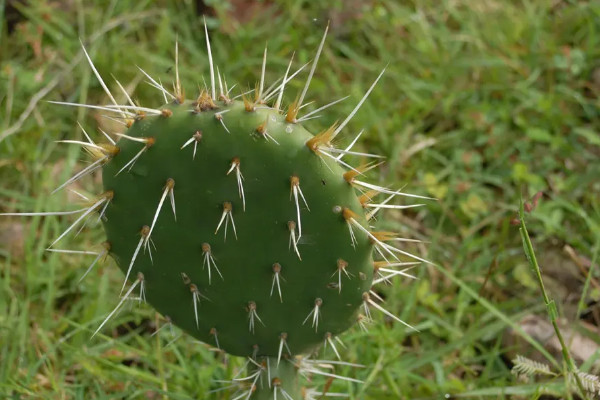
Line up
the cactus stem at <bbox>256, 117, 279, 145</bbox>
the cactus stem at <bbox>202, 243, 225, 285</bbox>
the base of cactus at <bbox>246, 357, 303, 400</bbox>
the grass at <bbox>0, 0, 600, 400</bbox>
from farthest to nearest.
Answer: the grass at <bbox>0, 0, 600, 400</bbox>, the base of cactus at <bbox>246, 357, 303, 400</bbox>, the cactus stem at <bbox>202, 243, 225, 285</bbox>, the cactus stem at <bbox>256, 117, 279, 145</bbox>

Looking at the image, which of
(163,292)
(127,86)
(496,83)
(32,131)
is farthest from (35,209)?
(496,83)

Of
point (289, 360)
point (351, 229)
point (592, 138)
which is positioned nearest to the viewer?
point (351, 229)

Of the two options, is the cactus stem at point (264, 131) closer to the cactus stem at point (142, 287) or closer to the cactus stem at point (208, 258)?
the cactus stem at point (208, 258)

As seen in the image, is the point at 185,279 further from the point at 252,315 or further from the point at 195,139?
the point at 195,139

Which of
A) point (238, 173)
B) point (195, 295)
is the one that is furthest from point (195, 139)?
point (195, 295)

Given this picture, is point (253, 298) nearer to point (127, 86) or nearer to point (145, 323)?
point (145, 323)

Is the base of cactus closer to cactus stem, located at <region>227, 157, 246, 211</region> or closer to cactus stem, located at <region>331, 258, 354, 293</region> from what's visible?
cactus stem, located at <region>331, 258, 354, 293</region>

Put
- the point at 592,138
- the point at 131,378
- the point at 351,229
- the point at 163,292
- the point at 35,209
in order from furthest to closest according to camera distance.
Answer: the point at 592,138 < the point at 35,209 < the point at 131,378 < the point at 163,292 < the point at 351,229

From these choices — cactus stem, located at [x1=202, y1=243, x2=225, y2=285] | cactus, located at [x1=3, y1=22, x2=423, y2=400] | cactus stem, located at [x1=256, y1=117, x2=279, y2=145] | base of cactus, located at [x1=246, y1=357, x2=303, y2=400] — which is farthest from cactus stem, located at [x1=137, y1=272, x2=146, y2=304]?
cactus stem, located at [x1=256, y1=117, x2=279, y2=145]

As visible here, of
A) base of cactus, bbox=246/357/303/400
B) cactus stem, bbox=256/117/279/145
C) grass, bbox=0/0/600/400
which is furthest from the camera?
grass, bbox=0/0/600/400
